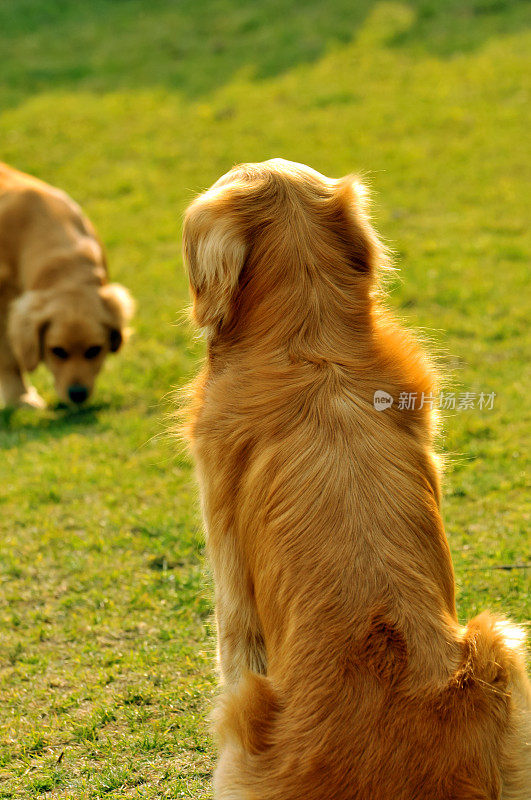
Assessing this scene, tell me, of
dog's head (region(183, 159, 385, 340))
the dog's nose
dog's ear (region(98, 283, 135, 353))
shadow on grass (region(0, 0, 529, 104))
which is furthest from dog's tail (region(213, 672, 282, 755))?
shadow on grass (region(0, 0, 529, 104))

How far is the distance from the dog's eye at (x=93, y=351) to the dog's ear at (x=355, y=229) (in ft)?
14.1

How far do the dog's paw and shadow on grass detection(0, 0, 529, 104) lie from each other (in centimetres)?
805

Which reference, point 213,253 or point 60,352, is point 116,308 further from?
point 213,253

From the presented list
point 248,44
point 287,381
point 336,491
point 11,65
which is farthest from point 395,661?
point 11,65

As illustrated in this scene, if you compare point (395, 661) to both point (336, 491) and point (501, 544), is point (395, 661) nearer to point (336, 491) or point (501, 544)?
point (336, 491)

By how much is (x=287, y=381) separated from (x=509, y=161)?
9.04 meters

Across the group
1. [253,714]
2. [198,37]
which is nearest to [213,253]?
[253,714]

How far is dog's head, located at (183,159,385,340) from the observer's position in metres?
2.74

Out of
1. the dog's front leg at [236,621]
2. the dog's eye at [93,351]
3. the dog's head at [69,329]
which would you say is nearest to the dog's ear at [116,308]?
the dog's head at [69,329]

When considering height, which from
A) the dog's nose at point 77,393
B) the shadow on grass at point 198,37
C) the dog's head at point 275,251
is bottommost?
the dog's nose at point 77,393

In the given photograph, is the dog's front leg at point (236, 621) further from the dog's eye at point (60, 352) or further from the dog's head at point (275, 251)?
the dog's eye at point (60, 352)

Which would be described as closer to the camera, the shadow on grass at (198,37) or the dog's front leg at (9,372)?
the dog's front leg at (9,372)

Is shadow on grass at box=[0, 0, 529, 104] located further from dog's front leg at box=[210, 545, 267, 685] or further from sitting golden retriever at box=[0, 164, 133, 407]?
dog's front leg at box=[210, 545, 267, 685]

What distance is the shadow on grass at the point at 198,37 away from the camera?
14352mm
